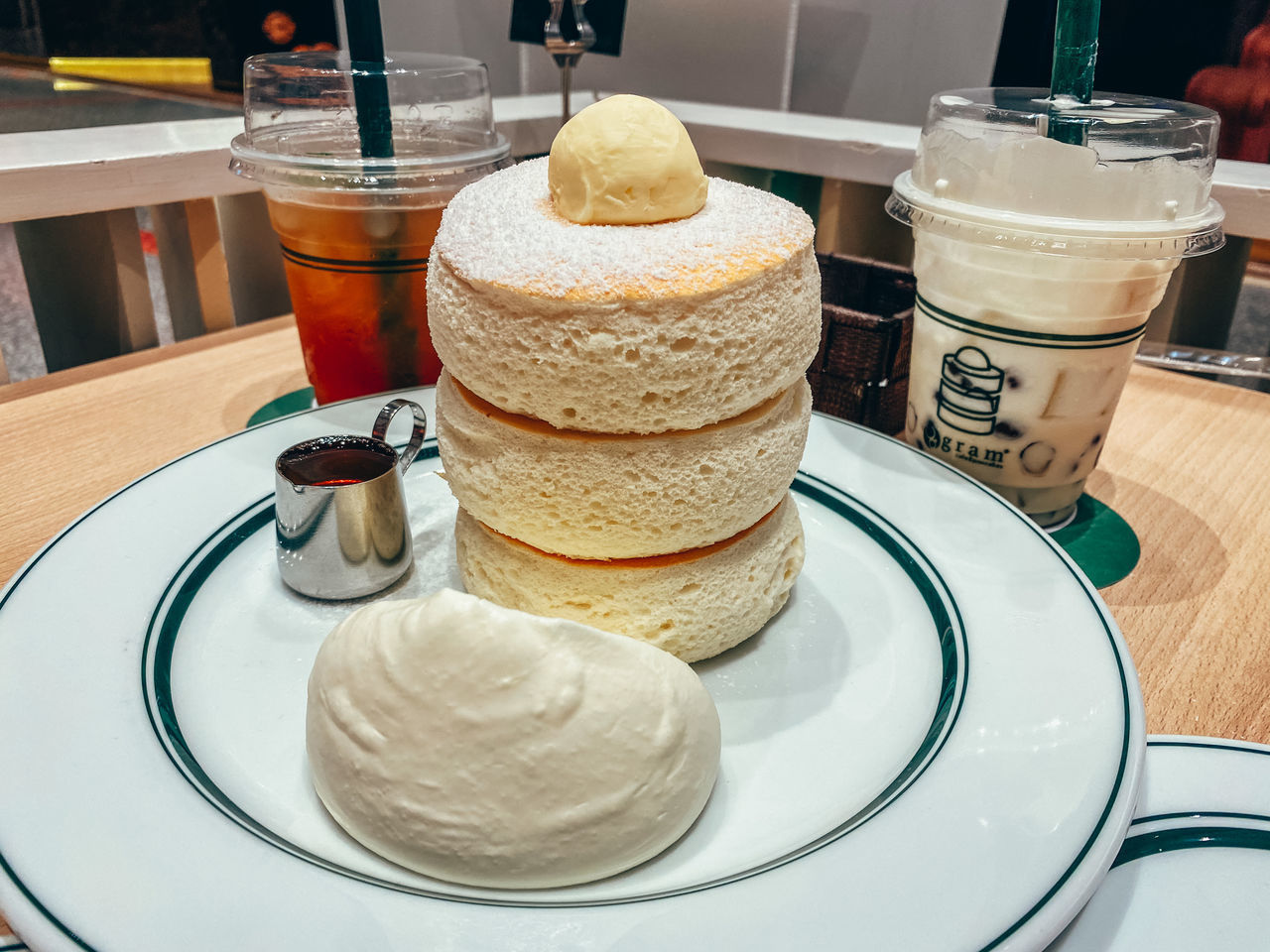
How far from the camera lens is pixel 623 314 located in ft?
2.75

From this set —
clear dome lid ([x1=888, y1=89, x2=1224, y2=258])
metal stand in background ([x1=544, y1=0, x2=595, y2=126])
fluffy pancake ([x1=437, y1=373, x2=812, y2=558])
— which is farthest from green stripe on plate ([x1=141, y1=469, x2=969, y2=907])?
metal stand in background ([x1=544, y1=0, x2=595, y2=126])

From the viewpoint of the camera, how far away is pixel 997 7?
2.60 m

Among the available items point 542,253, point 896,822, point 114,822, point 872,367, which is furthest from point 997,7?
point 114,822

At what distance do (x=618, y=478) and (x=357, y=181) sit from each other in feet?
2.35

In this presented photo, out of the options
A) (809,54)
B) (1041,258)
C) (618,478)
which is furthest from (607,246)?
(809,54)

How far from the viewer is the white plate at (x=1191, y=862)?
0.73 metres

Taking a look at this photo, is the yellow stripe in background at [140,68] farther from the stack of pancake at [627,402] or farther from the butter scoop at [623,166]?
the butter scoop at [623,166]

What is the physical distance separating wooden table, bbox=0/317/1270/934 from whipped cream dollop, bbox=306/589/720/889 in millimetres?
599

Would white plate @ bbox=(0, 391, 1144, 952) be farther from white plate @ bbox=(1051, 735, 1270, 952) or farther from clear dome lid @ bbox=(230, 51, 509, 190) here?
clear dome lid @ bbox=(230, 51, 509, 190)

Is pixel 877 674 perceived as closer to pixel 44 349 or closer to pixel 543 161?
pixel 543 161

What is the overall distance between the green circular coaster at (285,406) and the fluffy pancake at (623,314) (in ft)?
2.50

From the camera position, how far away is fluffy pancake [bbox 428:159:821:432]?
33.2 inches

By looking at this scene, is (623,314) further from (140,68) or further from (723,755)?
(140,68)

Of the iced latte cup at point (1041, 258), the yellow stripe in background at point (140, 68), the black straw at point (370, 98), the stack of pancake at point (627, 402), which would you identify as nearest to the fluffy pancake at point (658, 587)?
the stack of pancake at point (627, 402)
